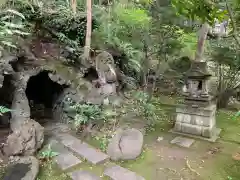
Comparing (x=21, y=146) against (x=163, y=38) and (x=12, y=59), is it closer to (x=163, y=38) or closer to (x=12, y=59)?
(x=12, y=59)

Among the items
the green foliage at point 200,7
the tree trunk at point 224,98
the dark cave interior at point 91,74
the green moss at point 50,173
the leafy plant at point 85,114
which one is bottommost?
the green moss at point 50,173

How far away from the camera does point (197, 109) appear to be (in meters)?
6.25

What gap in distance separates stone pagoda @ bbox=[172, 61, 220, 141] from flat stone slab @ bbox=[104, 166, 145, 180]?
2.66m

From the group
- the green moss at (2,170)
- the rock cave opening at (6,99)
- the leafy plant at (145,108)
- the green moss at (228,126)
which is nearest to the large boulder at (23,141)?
the green moss at (2,170)

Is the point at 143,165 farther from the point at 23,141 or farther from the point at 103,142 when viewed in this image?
the point at 23,141

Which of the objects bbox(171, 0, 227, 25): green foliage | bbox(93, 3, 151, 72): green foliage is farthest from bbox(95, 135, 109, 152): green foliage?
bbox(171, 0, 227, 25): green foliage

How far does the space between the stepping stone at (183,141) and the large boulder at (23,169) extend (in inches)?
137

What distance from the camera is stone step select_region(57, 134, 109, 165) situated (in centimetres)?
482

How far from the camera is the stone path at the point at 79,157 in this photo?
423cm

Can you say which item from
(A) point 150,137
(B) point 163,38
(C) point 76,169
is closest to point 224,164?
(A) point 150,137

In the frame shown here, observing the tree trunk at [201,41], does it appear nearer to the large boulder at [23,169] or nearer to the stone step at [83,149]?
the stone step at [83,149]

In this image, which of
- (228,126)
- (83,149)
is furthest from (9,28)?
(228,126)

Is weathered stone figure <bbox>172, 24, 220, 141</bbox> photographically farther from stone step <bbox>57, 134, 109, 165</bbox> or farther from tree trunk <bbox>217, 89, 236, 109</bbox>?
tree trunk <bbox>217, 89, 236, 109</bbox>

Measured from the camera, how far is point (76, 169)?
4477 mm
